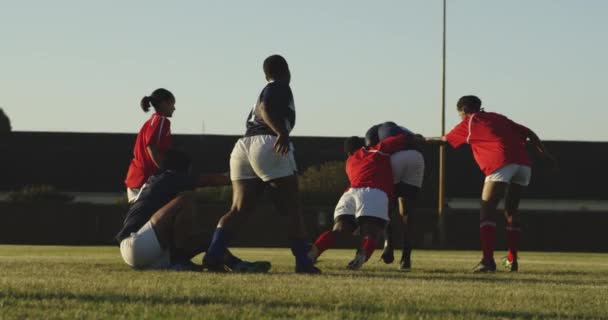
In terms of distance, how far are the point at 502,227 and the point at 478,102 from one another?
20756 millimetres

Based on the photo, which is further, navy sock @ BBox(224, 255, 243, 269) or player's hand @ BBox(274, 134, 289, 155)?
navy sock @ BBox(224, 255, 243, 269)

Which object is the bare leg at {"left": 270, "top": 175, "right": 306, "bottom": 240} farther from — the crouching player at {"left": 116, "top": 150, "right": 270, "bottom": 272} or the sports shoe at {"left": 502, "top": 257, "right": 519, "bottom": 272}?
the sports shoe at {"left": 502, "top": 257, "right": 519, "bottom": 272}

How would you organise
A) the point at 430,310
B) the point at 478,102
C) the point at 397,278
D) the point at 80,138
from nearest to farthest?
the point at 430,310 < the point at 397,278 < the point at 478,102 < the point at 80,138

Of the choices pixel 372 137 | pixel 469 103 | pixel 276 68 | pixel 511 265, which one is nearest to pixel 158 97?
pixel 276 68

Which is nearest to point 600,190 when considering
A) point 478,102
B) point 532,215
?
point 532,215

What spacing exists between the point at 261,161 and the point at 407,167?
289 cm

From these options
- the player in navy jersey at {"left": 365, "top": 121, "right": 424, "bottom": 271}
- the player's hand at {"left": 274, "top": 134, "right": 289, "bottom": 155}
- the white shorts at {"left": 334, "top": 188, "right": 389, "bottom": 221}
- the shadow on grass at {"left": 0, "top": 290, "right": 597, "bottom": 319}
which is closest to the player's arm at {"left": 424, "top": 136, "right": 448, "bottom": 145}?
the player in navy jersey at {"left": 365, "top": 121, "right": 424, "bottom": 271}

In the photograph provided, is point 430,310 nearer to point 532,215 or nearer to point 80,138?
point 532,215

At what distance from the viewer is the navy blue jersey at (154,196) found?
1002cm

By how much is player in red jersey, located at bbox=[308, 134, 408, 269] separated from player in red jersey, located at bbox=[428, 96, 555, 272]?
75cm

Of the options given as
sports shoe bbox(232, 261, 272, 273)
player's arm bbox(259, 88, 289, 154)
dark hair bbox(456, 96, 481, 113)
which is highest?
player's arm bbox(259, 88, 289, 154)

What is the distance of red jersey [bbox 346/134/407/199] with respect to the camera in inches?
443

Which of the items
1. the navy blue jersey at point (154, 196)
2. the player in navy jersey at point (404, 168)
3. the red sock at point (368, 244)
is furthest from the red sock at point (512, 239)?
the navy blue jersey at point (154, 196)

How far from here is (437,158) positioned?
45.1 metres
